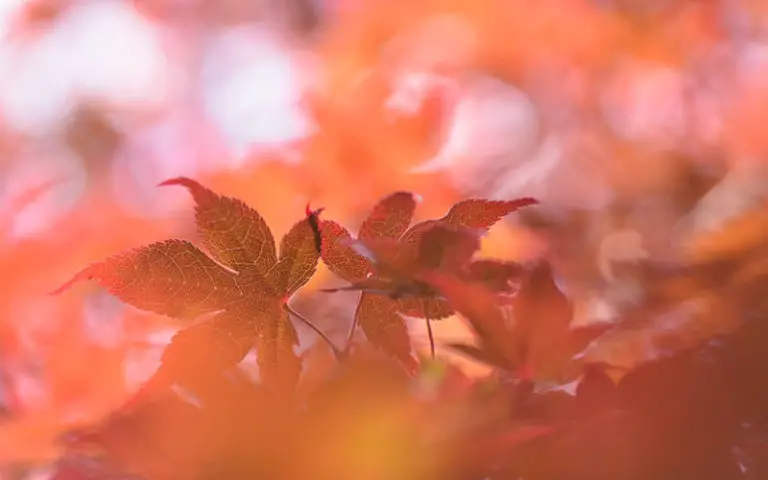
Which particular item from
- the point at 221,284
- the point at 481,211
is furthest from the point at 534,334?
the point at 221,284

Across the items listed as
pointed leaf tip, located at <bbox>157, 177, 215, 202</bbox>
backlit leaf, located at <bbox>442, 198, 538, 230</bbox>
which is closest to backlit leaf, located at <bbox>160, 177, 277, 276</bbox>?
pointed leaf tip, located at <bbox>157, 177, 215, 202</bbox>

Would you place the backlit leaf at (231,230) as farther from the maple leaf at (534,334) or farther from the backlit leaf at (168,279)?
the maple leaf at (534,334)

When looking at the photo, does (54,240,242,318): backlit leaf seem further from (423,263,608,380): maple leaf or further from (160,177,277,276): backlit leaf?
(423,263,608,380): maple leaf

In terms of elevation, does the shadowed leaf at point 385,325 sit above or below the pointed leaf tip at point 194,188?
below

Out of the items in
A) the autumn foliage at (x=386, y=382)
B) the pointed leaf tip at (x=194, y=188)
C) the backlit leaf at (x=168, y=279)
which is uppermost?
the pointed leaf tip at (x=194, y=188)

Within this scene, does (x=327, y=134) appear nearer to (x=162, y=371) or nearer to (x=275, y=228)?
(x=275, y=228)

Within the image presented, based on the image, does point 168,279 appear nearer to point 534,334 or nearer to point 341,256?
point 341,256

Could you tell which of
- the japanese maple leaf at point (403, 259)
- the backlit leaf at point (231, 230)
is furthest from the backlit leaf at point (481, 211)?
the backlit leaf at point (231, 230)
